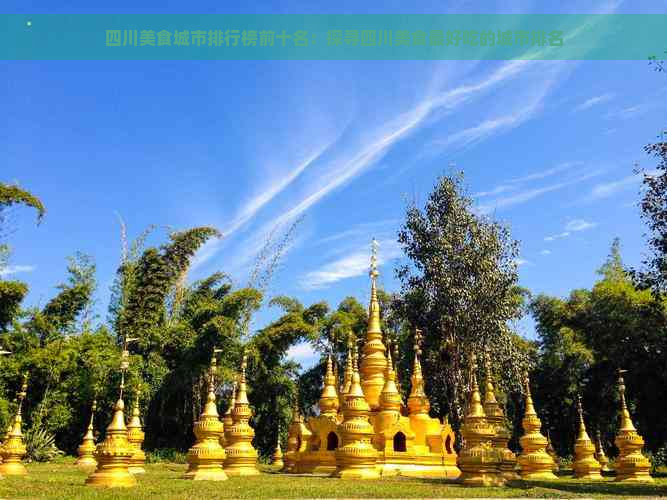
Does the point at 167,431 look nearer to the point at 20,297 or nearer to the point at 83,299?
the point at 83,299

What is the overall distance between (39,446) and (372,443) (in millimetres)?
19157

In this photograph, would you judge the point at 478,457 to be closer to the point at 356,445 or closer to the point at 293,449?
the point at 356,445

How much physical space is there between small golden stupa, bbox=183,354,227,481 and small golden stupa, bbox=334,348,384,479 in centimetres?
350

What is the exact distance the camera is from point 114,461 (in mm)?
13742

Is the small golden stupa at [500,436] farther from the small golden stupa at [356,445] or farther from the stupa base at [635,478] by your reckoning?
the small golden stupa at [356,445]

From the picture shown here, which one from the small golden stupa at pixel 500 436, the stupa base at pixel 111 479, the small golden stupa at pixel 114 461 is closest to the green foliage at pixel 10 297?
the small golden stupa at pixel 114 461

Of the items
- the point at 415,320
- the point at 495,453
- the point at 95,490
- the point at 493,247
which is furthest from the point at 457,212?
the point at 95,490

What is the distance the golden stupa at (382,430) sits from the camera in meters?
19.0

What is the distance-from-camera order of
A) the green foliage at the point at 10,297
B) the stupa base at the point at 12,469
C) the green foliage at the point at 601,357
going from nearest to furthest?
the stupa base at the point at 12,469 < the green foliage at the point at 10,297 < the green foliage at the point at 601,357

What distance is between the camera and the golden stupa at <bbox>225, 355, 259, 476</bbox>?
18.9 meters

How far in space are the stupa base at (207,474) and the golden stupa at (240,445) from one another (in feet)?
5.32

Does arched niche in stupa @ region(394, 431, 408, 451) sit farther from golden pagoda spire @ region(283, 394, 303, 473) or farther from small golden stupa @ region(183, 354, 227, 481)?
small golden stupa @ region(183, 354, 227, 481)

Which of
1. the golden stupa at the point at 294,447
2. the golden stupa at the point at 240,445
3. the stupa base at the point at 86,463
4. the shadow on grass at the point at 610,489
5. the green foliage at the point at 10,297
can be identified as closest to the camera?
the shadow on grass at the point at 610,489

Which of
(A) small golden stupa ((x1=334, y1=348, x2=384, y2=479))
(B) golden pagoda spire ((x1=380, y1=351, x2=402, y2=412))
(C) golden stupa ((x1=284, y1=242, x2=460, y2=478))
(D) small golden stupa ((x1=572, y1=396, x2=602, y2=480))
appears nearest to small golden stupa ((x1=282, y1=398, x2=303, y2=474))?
(C) golden stupa ((x1=284, y1=242, x2=460, y2=478))
